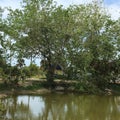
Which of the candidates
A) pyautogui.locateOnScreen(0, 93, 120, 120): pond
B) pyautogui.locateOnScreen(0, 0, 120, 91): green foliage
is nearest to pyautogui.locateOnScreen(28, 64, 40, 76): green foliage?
pyautogui.locateOnScreen(0, 0, 120, 91): green foliage

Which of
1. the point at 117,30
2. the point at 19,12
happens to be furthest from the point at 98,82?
the point at 19,12

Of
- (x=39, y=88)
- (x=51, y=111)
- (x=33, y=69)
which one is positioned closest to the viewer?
(x=51, y=111)

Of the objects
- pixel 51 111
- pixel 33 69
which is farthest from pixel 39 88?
pixel 51 111

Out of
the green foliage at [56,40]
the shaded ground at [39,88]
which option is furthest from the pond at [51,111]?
the green foliage at [56,40]

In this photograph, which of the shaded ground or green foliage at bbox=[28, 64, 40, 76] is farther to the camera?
green foliage at bbox=[28, 64, 40, 76]

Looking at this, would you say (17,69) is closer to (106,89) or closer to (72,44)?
(72,44)

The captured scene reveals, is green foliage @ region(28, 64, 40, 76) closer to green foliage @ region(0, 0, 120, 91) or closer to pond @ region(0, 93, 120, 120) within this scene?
green foliage @ region(0, 0, 120, 91)

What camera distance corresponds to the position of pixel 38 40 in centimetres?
3031

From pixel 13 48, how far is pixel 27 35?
2130 millimetres

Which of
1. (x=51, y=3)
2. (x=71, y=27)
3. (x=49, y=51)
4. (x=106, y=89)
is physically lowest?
(x=106, y=89)

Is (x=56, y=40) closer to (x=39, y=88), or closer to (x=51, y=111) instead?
(x=39, y=88)

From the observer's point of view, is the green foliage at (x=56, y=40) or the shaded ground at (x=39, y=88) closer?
the shaded ground at (x=39, y=88)

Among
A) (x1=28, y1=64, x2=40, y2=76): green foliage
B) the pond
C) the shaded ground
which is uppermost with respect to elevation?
(x1=28, y1=64, x2=40, y2=76): green foliage

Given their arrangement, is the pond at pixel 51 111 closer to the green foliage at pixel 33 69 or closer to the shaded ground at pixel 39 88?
the shaded ground at pixel 39 88
